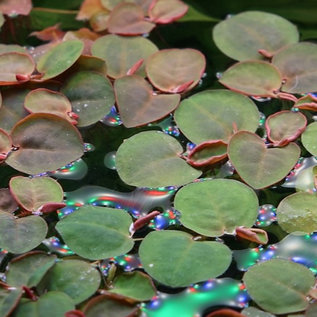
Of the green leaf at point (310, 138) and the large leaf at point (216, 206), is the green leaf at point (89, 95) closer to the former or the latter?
the large leaf at point (216, 206)

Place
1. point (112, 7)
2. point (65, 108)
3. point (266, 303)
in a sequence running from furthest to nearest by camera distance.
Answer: point (112, 7), point (65, 108), point (266, 303)

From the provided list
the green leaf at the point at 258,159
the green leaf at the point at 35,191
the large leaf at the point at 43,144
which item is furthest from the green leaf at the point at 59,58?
the green leaf at the point at 258,159

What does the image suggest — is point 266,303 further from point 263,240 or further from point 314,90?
point 314,90

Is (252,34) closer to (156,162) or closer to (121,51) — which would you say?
(121,51)

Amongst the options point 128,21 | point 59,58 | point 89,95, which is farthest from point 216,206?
point 128,21

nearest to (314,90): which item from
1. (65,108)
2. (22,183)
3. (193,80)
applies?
(193,80)

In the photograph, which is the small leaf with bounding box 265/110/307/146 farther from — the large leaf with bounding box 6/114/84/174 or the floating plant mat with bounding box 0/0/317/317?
the large leaf with bounding box 6/114/84/174

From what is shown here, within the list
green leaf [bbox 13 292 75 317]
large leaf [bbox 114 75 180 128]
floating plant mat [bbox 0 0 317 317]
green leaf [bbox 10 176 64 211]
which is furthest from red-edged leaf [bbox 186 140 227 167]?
green leaf [bbox 13 292 75 317]
